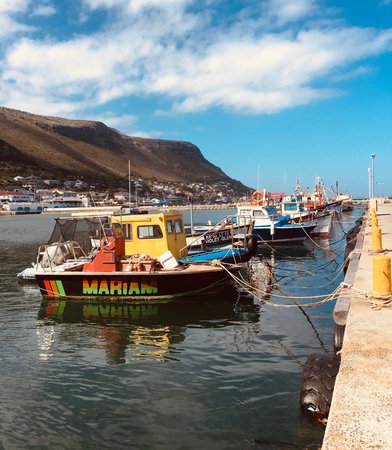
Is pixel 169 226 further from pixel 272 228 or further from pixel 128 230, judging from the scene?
pixel 272 228

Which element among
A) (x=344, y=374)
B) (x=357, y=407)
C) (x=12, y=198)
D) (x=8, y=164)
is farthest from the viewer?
(x=8, y=164)

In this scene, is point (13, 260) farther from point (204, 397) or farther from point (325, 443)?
point (325, 443)

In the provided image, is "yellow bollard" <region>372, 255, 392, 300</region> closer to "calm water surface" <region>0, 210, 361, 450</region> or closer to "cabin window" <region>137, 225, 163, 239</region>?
"calm water surface" <region>0, 210, 361, 450</region>

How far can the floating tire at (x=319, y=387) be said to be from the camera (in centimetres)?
630

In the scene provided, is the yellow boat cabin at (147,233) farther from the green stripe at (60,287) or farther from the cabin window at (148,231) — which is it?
the green stripe at (60,287)

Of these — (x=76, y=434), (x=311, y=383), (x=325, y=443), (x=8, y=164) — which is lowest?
(x=76, y=434)

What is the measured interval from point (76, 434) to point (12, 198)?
163126 millimetres

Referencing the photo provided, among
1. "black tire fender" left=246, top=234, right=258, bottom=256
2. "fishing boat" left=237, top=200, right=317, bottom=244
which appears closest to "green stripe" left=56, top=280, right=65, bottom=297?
"black tire fender" left=246, top=234, right=258, bottom=256

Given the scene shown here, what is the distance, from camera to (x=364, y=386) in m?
4.96

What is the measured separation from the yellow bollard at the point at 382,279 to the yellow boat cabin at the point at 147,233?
30.9 feet

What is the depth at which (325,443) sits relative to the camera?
3.88m

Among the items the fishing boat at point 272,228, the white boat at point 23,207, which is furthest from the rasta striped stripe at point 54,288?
the white boat at point 23,207

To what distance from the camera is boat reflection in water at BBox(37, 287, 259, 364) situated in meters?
10.7

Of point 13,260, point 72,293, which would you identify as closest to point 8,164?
point 13,260
